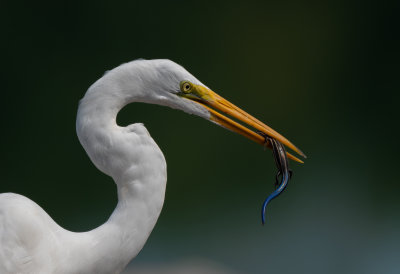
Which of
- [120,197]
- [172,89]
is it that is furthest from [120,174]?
[172,89]

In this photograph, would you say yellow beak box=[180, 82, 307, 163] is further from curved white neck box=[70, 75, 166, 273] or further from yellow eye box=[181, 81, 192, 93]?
curved white neck box=[70, 75, 166, 273]

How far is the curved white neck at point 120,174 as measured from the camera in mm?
1098

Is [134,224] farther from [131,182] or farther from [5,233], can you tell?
[5,233]

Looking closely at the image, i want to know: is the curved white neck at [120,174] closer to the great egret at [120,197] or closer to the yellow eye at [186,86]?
the great egret at [120,197]

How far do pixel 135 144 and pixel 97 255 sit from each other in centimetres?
24

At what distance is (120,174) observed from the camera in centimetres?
111

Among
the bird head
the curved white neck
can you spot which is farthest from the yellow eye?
the curved white neck

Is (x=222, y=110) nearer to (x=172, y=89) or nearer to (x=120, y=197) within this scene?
(x=172, y=89)

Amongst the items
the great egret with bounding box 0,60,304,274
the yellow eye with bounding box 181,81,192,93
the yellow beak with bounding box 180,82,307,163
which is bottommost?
the great egret with bounding box 0,60,304,274

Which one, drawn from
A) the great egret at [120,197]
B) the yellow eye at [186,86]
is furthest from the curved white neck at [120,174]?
the yellow eye at [186,86]

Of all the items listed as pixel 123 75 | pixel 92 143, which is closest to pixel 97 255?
pixel 92 143

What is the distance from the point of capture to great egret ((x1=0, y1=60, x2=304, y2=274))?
1.10 m

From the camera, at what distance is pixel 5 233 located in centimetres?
110

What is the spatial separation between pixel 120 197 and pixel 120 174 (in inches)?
2.1
